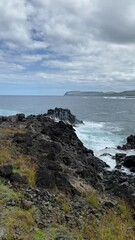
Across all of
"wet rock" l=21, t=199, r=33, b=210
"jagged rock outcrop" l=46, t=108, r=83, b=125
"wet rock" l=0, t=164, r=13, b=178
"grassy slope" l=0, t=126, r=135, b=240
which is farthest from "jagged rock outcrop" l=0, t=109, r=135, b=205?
"jagged rock outcrop" l=46, t=108, r=83, b=125

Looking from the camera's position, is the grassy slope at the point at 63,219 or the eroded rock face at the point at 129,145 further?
the eroded rock face at the point at 129,145

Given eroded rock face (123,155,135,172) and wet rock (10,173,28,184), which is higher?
wet rock (10,173,28,184)

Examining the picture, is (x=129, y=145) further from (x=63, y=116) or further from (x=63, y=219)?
(x=63, y=116)

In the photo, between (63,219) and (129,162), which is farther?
(129,162)

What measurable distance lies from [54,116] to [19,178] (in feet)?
182

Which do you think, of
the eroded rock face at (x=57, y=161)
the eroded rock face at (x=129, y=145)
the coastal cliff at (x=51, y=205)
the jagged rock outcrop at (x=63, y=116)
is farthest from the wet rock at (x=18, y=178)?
the jagged rock outcrop at (x=63, y=116)

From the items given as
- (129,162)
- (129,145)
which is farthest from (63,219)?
(129,145)

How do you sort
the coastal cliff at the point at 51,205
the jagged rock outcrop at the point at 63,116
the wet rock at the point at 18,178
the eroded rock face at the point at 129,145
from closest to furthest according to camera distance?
the coastal cliff at the point at 51,205 → the wet rock at the point at 18,178 → the eroded rock face at the point at 129,145 → the jagged rock outcrop at the point at 63,116

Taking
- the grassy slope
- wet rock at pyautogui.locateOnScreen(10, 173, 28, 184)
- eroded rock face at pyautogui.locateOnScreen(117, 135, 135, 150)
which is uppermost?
wet rock at pyautogui.locateOnScreen(10, 173, 28, 184)

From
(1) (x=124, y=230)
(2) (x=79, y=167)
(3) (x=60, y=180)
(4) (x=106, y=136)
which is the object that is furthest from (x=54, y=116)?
(1) (x=124, y=230)

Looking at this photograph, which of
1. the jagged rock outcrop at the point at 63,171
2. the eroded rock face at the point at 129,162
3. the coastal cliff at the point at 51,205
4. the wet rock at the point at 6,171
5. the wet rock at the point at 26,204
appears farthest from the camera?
the eroded rock face at the point at 129,162

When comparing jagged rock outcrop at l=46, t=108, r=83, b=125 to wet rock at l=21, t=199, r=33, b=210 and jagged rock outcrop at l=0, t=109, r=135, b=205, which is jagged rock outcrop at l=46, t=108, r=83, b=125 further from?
wet rock at l=21, t=199, r=33, b=210

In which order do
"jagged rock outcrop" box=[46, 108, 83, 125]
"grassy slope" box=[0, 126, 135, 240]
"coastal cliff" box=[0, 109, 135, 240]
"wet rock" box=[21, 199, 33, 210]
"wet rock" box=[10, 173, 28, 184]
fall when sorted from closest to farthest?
"grassy slope" box=[0, 126, 135, 240]
"coastal cliff" box=[0, 109, 135, 240]
"wet rock" box=[21, 199, 33, 210]
"wet rock" box=[10, 173, 28, 184]
"jagged rock outcrop" box=[46, 108, 83, 125]

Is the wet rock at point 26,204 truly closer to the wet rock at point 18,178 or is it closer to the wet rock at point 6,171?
the wet rock at point 18,178
